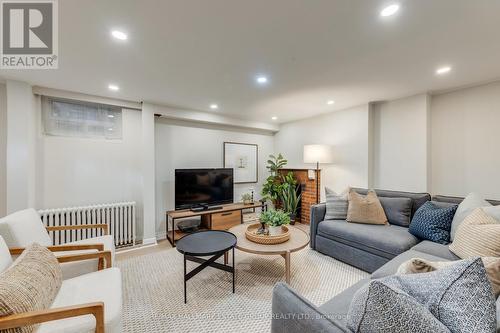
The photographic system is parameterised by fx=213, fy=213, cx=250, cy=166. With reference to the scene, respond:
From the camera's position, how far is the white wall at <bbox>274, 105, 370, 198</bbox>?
3.84 meters

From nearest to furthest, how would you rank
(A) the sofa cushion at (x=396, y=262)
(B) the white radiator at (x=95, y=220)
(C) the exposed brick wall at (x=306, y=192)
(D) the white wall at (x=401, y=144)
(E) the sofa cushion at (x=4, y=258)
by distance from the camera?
1. (E) the sofa cushion at (x=4, y=258)
2. (A) the sofa cushion at (x=396, y=262)
3. (B) the white radiator at (x=95, y=220)
4. (D) the white wall at (x=401, y=144)
5. (C) the exposed brick wall at (x=306, y=192)

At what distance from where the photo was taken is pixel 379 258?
7.85ft

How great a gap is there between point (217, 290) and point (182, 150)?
2786 mm

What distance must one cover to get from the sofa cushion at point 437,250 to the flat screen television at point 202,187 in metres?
3.12

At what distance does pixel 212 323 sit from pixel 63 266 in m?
1.38

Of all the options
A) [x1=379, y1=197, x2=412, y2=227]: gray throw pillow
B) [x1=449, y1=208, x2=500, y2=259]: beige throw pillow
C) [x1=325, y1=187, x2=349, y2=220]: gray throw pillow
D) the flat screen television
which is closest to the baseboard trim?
the flat screen television

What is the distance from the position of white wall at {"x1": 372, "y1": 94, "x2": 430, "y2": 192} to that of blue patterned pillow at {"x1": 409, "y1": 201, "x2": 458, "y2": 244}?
1.06 metres

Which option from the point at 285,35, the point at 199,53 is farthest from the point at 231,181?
the point at 285,35

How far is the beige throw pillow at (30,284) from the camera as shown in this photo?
42.2 inches

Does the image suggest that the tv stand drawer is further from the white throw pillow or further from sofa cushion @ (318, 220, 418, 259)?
the white throw pillow

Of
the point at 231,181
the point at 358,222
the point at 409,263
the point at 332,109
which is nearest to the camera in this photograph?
the point at 409,263

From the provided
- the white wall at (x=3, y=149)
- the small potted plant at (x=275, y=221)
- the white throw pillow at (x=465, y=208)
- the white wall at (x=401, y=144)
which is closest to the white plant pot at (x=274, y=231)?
the small potted plant at (x=275, y=221)

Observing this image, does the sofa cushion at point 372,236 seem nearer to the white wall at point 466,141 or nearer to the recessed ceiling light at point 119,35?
the white wall at point 466,141

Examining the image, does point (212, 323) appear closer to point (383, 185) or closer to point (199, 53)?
point (199, 53)
